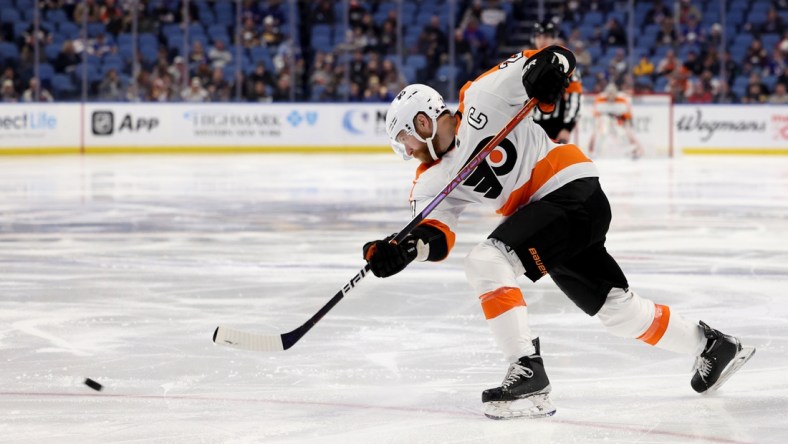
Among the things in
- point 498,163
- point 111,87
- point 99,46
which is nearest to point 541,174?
point 498,163

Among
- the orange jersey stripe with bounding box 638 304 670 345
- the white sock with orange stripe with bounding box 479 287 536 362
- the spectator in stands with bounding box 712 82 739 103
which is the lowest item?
the spectator in stands with bounding box 712 82 739 103

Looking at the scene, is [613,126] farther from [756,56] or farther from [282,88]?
[282,88]

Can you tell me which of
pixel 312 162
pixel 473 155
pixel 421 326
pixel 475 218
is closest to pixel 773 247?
pixel 475 218

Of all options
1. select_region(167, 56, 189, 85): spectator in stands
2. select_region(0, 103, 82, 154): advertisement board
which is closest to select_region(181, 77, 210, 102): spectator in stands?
select_region(167, 56, 189, 85): spectator in stands

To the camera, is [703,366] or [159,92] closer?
[703,366]

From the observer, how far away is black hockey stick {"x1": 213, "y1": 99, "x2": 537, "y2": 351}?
3.27 metres

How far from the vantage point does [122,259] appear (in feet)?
21.1

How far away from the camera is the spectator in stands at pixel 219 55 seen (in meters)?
18.2

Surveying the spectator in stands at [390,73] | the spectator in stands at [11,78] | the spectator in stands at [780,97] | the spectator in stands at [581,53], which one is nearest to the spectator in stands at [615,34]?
the spectator in stands at [581,53]

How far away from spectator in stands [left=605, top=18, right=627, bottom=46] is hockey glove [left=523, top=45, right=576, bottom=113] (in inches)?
612

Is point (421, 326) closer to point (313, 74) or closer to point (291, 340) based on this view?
point (291, 340)

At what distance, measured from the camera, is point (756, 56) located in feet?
61.3

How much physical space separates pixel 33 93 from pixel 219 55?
279 centimetres

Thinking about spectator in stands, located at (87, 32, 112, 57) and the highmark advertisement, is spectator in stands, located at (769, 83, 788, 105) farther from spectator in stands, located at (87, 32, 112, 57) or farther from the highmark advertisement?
spectator in stands, located at (87, 32, 112, 57)
